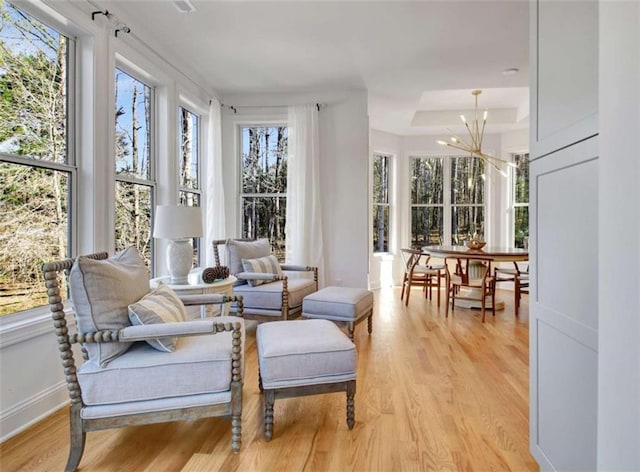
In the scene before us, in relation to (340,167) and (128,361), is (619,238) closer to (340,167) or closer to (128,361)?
(128,361)

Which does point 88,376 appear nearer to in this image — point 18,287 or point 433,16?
point 18,287

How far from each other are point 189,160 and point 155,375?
3.29 m

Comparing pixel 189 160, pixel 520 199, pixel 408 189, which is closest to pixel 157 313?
pixel 189 160

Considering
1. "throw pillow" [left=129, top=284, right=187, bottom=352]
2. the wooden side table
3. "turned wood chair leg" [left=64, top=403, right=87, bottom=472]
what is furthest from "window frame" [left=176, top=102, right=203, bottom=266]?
"turned wood chair leg" [left=64, top=403, right=87, bottom=472]

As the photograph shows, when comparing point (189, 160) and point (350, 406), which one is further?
point (189, 160)

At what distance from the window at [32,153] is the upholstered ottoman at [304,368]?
1.53 metres

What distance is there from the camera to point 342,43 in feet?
11.5

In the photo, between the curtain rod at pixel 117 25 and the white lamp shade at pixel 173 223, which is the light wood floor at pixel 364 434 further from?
the curtain rod at pixel 117 25

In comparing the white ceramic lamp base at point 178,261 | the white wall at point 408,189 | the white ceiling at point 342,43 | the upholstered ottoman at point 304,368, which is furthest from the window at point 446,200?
the upholstered ottoman at point 304,368


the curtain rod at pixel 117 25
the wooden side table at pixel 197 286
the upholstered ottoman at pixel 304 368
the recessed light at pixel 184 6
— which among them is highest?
the recessed light at pixel 184 6

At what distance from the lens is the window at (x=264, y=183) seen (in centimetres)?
517

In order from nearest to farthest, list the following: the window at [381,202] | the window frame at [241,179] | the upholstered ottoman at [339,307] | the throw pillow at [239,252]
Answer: the upholstered ottoman at [339,307] < the throw pillow at [239,252] < the window frame at [241,179] < the window at [381,202]

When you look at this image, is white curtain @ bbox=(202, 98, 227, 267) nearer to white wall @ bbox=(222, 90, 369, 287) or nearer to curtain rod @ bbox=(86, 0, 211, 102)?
white wall @ bbox=(222, 90, 369, 287)

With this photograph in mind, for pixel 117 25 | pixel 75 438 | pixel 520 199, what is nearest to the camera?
pixel 75 438
